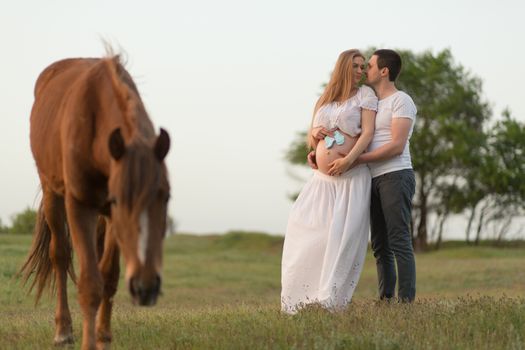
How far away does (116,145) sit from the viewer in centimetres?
526

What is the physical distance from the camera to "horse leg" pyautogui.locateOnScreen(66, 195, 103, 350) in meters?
6.78

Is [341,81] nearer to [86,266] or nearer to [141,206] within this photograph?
[86,266]

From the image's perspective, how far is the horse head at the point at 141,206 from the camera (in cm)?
509

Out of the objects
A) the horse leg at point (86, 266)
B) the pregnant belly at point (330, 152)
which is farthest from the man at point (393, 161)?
the horse leg at point (86, 266)

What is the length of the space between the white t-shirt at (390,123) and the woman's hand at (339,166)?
1.24 feet

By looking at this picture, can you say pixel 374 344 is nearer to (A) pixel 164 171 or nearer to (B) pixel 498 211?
(A) pixel 164 171

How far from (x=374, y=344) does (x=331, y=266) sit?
8.70ft

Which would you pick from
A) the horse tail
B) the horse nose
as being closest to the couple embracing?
the horse tail

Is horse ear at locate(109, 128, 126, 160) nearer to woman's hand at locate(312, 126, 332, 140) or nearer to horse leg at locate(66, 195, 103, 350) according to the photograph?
horse leg at locate(66, 195, 103, 350)

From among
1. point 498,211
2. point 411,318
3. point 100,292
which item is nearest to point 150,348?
point 100,292

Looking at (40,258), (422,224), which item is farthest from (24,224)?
(40,258)

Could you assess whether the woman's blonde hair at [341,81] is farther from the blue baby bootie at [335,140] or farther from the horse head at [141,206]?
the horse head at [141,206]

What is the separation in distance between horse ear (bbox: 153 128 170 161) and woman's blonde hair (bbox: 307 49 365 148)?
4.69 m

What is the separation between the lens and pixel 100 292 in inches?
268
